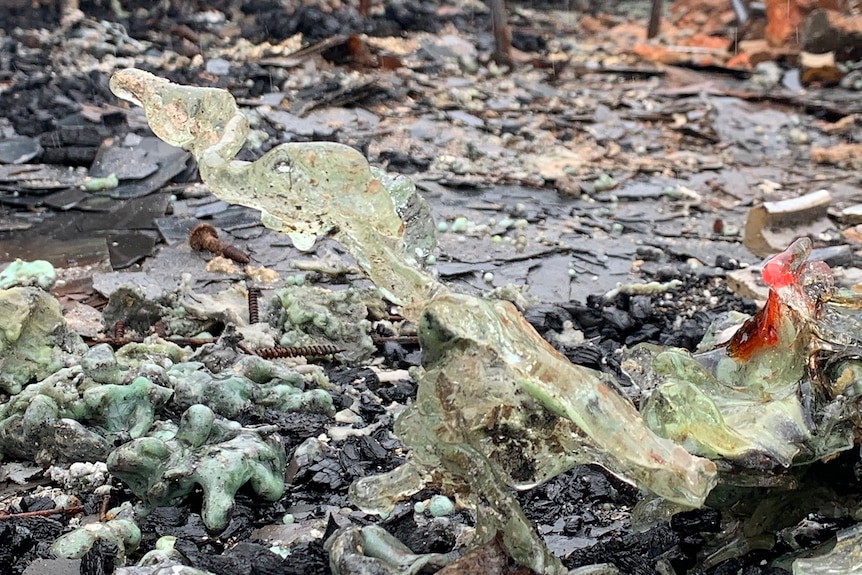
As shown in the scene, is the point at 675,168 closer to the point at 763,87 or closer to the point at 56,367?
the point at 763,87

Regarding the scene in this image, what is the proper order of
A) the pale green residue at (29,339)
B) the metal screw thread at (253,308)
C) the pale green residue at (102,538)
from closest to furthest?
the pale green residue at (102,538), the pale green residue at (29,339), the metal screw thread at (253,308)

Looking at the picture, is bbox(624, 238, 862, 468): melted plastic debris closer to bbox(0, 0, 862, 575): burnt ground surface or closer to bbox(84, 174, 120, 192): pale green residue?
bbox(0, 0, 862, 575): burnt ground surface

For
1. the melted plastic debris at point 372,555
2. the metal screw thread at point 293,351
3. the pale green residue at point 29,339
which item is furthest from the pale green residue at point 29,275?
the melted plastic debris at point 372,555

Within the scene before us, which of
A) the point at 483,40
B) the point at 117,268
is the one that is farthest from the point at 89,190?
the point at 483,40

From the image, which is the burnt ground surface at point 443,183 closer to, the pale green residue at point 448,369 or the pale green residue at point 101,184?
the pale green residue at point 101,184

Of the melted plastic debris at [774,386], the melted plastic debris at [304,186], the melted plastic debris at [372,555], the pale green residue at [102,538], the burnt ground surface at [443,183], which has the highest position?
the melted plastic debris at [304,186]

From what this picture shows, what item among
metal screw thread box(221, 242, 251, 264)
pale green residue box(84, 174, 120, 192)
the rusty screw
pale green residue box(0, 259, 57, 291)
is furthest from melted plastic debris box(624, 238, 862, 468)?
pale green residue box(84, 174, 120, 192)
